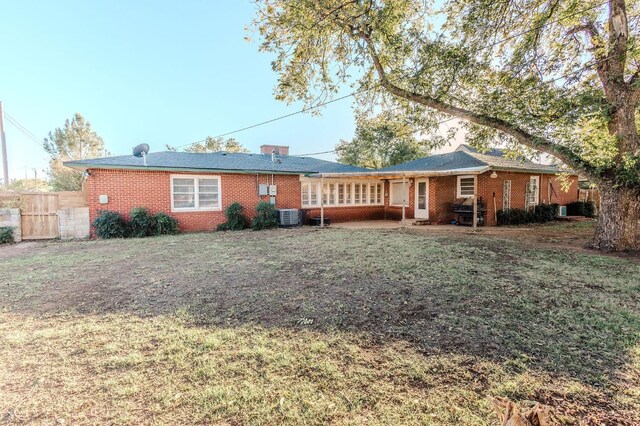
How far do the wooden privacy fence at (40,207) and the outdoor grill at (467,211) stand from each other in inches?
616

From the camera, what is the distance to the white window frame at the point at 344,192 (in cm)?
1514

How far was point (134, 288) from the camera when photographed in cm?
493

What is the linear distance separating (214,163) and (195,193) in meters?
1.64

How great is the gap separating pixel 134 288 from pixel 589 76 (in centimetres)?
1243

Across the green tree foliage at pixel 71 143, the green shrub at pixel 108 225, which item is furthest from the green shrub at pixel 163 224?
the green tree foliage at pixel 71 143

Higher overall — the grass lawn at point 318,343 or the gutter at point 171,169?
the gutter at point 171,169

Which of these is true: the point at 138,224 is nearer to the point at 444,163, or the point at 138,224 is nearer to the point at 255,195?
the point at 255,195

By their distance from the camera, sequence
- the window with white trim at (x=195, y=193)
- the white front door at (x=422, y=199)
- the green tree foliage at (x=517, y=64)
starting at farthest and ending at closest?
the white front door at (x=422, y=199)
the window with white trim at (x=195, y=193)
the green tree foliage at (x=517, y=64)

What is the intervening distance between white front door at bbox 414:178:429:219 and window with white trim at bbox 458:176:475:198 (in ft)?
5.19

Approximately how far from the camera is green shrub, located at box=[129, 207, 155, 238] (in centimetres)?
1102

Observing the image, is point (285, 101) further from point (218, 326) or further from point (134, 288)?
point (218, 326)

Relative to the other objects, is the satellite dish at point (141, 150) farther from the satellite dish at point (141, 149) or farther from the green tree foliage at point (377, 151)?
the green tree foliage at point (377, 151)

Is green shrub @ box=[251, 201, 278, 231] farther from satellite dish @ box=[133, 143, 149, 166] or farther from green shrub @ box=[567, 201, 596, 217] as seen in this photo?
green shrub @ box=[567, 201, 596, 217]

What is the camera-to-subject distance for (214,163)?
13234mm
